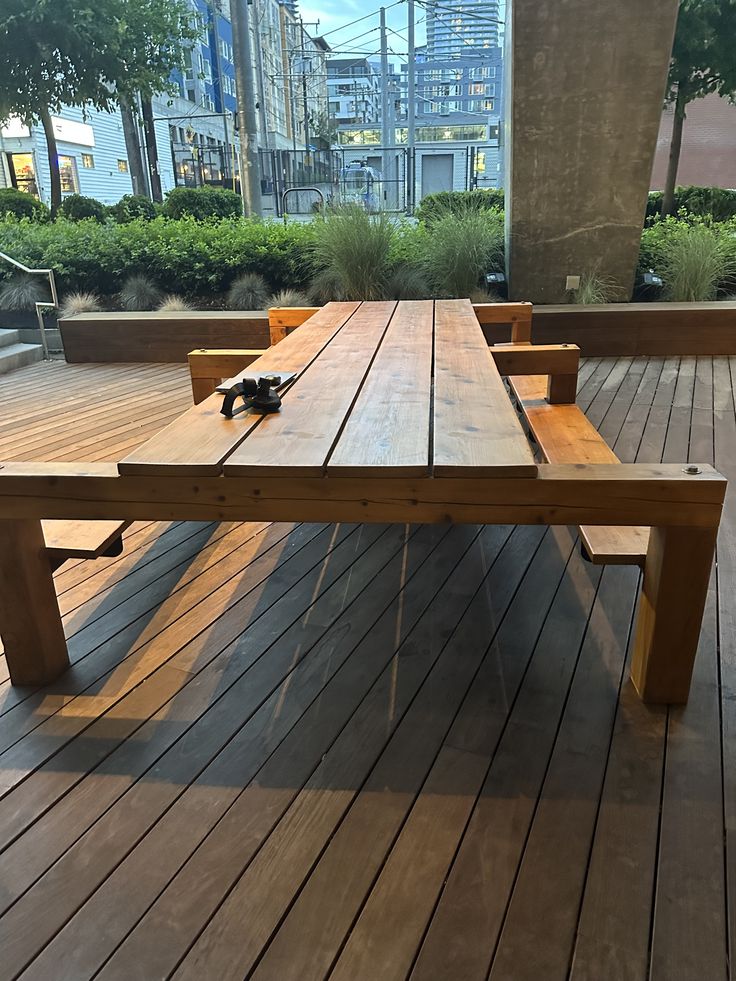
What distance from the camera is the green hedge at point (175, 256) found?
6504 mm

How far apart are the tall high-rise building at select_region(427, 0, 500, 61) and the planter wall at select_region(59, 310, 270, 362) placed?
10.7m

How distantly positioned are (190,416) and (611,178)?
491 centimetres

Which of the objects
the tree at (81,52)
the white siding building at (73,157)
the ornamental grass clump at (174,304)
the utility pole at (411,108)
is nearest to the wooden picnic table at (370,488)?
the ornamental grass clump at (174,304)

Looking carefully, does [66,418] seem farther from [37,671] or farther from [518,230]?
[518,230]

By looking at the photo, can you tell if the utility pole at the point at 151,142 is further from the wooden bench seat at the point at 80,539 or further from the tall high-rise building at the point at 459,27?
the wooden bench seat at the point at 80,539

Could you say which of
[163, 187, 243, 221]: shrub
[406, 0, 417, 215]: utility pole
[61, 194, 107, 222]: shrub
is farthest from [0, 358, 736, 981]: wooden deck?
[406, 0, 417, 215]: utility pole

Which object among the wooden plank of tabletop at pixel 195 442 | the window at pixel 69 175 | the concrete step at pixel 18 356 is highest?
the window at pixel 69 175

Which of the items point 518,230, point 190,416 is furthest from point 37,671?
point 518,230

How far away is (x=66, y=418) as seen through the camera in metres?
3.97

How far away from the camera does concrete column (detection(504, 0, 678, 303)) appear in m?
5.06

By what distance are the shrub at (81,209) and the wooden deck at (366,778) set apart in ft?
30.4

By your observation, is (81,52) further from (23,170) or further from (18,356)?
(18,356)

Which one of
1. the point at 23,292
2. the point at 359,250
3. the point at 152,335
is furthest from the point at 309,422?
the point at 23,292

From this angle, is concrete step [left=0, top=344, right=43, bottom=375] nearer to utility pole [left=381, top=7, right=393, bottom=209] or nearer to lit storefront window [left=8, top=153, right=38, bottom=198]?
utility pole [left=381, top=7, right=393, bottom=209]
